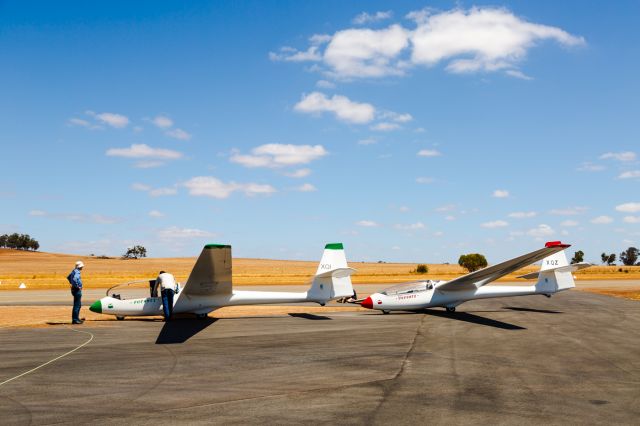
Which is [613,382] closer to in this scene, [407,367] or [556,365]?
[556,365]

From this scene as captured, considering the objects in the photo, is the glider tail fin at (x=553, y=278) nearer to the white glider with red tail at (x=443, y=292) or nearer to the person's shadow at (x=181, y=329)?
the white glider with red tail at (x=443, y=292)

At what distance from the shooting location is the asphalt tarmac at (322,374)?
298 inches

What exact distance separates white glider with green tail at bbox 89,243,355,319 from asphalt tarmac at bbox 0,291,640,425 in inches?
41.3

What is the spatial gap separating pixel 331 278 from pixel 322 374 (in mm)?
11270

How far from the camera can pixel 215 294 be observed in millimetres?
19359

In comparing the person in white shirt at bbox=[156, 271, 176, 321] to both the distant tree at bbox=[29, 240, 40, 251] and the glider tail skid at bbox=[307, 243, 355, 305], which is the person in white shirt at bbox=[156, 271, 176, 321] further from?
the distant tree at bbox=[29, 240, 40, 251]

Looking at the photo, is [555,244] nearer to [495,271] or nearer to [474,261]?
[495,271]

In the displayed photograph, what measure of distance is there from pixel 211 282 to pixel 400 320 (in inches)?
299

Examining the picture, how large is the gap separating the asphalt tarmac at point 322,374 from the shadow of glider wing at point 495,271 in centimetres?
251

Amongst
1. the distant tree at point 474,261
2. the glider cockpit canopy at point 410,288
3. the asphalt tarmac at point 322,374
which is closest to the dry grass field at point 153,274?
the distant tree at point 474,261

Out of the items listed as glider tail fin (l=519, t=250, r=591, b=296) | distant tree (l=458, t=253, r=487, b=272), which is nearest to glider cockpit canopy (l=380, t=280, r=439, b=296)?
glider tail fin (l=519, t=250, r=591, b=296)

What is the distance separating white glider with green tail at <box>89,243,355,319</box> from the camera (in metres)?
17.7

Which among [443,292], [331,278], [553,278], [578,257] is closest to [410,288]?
[443,292]

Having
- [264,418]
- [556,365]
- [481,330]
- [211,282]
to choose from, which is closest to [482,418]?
[264,418]
